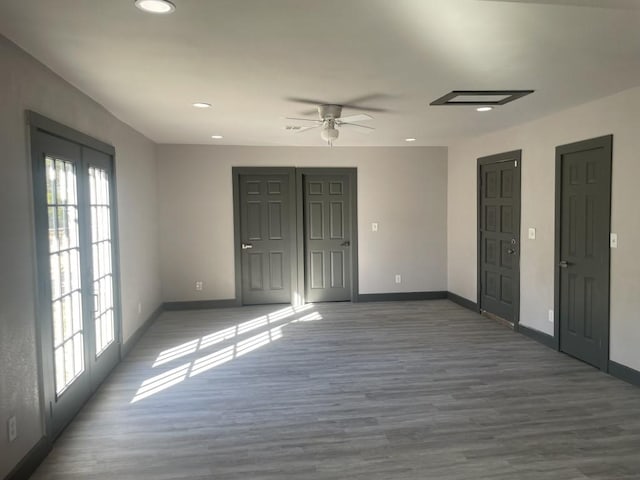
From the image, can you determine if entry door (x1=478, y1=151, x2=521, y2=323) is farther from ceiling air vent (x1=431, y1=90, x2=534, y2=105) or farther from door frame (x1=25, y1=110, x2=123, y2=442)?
door frame (x1=25, y1=110, x2=123, y2=442)

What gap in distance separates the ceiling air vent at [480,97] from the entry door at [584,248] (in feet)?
3.07

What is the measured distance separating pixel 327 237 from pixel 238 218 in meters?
1.42

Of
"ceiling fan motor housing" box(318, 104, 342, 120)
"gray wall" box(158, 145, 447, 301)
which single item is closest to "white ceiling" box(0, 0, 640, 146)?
"ceiling fan motor housing" box(318, 104, 342, 120)

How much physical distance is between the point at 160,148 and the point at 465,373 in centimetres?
515

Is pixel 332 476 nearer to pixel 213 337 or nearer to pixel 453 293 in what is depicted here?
pixel 213 337

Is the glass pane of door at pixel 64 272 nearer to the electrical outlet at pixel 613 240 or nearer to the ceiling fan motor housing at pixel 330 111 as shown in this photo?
the ceiling fan motor housing at pixel 330 111

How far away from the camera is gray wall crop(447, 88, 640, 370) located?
12.3 ft

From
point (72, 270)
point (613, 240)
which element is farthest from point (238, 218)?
point (613, 240)

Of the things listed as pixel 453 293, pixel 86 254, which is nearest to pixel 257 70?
pixel 86 254

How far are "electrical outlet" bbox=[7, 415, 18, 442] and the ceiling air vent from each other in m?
3.75

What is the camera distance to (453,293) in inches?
281

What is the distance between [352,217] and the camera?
710 cm

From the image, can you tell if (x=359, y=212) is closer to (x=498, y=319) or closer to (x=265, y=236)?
(x=265, y=236)

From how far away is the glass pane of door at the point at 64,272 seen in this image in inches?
119
